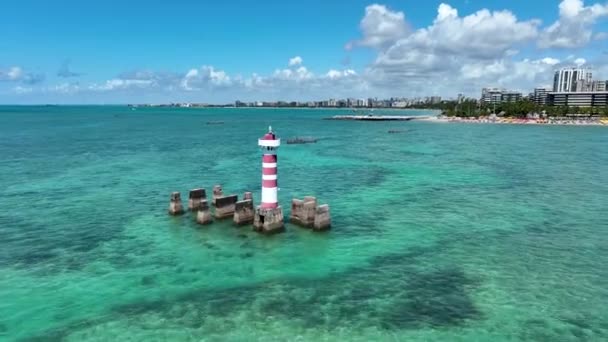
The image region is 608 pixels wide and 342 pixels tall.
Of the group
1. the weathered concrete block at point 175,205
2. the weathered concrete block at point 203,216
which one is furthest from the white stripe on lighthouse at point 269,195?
the weathered concrete block at point 175,205

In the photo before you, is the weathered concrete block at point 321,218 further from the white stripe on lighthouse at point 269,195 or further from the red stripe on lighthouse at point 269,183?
the red stripe on lighthouse at point 269,183

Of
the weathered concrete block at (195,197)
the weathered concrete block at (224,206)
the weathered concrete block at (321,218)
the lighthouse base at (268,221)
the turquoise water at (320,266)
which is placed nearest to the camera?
the turquoise water at (320,266)

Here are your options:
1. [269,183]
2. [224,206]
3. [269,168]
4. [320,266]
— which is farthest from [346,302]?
[224,206]

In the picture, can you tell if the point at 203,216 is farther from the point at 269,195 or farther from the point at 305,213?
the point at 305,213

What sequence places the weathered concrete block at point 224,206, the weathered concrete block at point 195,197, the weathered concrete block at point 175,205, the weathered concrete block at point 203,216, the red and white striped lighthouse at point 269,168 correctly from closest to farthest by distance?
the red and white striped lighthouse at point 269,168, the weathered concrete block at point 203,216, the weathered concrete block at point 224,206, the weathered concrete block at point 175,205, the weathered concrete block at point 195,197

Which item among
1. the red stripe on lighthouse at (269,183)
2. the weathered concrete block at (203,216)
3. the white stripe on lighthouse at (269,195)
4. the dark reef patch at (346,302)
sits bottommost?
the dark reef patch at (346,302)

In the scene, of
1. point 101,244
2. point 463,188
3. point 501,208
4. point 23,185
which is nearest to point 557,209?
point 501,208
